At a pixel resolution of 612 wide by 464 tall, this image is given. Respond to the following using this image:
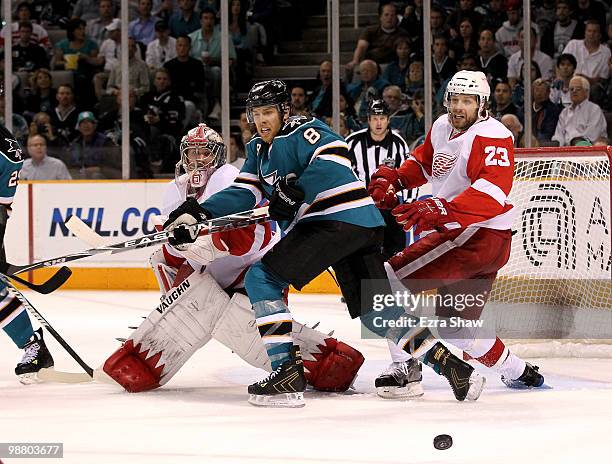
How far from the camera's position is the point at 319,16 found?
287 inches

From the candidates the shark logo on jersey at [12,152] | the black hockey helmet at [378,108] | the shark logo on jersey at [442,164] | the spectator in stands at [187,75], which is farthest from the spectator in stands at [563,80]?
the shark logo on jersey at [12,152]

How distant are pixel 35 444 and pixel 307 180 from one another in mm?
1139

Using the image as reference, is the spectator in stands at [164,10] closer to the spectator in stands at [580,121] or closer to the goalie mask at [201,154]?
the spectator in stands at [580,121]

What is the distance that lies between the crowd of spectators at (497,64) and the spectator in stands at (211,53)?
581 mm

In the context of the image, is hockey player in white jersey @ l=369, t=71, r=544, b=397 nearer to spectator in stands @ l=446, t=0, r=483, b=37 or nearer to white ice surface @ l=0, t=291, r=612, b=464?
white ice surface @ l=0, t=291, r=612, b=464

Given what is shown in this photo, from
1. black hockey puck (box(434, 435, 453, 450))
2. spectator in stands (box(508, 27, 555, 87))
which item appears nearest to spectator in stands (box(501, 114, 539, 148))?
spectator in stands (box(508, 27, 555, 87))

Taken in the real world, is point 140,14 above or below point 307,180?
above

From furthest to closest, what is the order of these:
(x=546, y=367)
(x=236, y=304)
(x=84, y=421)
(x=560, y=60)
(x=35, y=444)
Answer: (x=560, y=60), (x=546, y=367), (x=236, y=304), (x=84, y=421), (x=35, y=444)

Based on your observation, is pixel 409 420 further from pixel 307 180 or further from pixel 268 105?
pixel 268 105

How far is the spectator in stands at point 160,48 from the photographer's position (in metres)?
7.74

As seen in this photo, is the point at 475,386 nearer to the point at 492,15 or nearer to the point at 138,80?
the point at 492,15

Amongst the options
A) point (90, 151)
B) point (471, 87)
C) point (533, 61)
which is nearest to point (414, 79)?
point (533, 61)

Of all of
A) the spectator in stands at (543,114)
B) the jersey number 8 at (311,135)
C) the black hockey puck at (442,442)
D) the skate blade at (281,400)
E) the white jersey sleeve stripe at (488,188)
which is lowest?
the skate blade at (281,400)

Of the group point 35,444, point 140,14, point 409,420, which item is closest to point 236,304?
point 409,420
